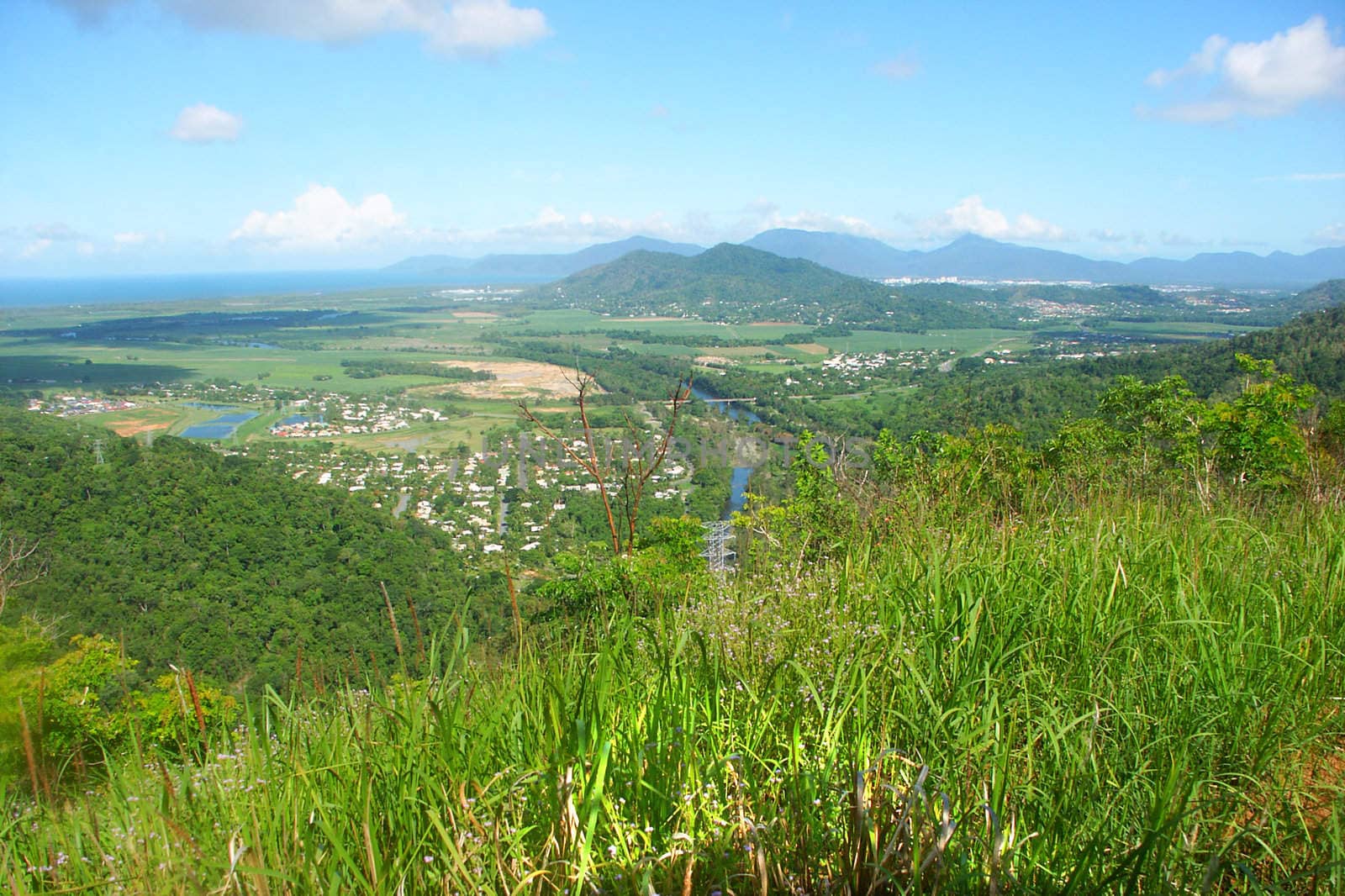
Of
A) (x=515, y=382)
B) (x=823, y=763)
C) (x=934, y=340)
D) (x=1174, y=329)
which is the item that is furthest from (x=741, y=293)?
(x=823, y=763)

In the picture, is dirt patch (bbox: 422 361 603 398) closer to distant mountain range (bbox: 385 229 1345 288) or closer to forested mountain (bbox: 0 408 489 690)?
forested mountain (bbox: 0 408 489 690)

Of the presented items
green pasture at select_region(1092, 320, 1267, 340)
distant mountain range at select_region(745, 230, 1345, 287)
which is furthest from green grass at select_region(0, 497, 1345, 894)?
distant mountain range at select_region(745, 230, 1345, 287)

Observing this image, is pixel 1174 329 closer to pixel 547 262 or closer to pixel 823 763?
pixel 823 763

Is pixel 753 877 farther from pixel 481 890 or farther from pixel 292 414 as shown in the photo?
pixel 292 414

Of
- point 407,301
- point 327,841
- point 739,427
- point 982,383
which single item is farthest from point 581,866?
point 407,301

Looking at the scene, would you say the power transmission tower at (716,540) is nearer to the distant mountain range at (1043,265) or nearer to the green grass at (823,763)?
the green grass at (823,763)
